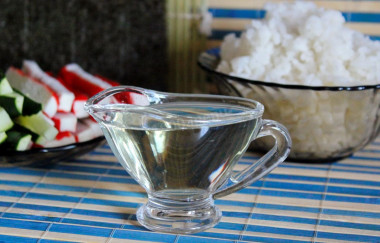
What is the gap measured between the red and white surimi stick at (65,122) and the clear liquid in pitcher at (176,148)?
24 centimetres

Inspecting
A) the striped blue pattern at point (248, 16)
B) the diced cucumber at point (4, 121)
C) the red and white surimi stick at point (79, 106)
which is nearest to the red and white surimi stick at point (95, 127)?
the red and white surimi stick at point (79, 106)

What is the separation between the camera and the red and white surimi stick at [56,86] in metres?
0.93

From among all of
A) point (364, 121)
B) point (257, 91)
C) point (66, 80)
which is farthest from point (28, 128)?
point (364, 121)

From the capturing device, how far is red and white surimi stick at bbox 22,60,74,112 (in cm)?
93

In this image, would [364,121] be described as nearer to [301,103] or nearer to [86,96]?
[301,103]

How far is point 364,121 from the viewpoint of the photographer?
0.89 m

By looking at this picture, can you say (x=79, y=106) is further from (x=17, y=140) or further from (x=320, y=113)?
(x=320, y=113)

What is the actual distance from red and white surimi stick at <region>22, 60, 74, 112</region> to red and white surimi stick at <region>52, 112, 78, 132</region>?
0.08 feet

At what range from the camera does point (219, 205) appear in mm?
779

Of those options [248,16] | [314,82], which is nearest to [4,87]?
[314,82]

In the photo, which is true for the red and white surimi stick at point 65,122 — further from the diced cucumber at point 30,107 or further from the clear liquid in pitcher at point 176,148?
the clear liquid in pitcher at point 176,148

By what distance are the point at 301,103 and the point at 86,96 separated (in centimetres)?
36

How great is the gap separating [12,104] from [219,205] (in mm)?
348

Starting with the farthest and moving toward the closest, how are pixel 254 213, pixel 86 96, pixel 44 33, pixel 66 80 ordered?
1. pixel 44 33
2. pixel 66 80
3. pixel 86 96
4. pixel 254 213
